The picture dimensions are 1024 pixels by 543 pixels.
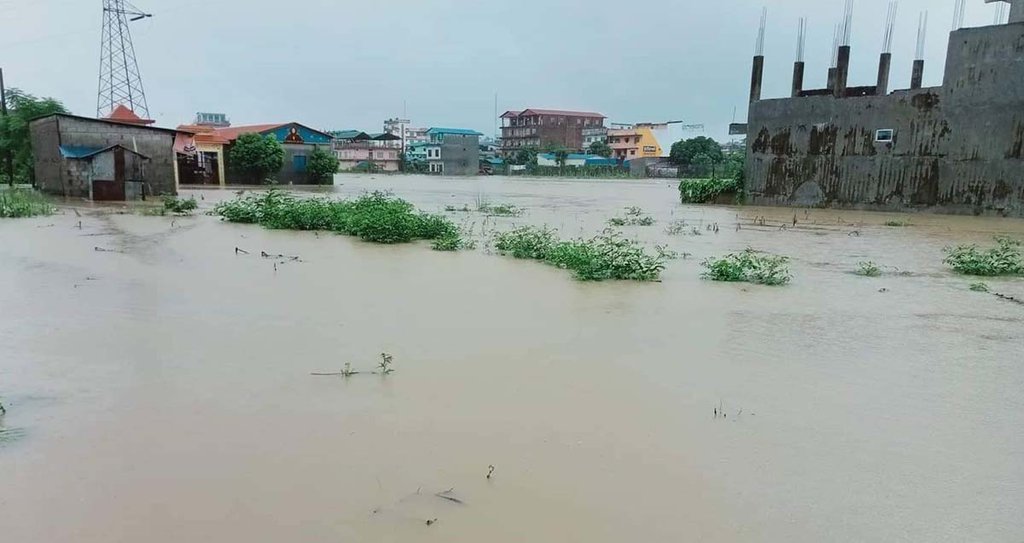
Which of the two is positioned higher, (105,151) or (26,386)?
(105,151)

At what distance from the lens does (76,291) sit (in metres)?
7.27

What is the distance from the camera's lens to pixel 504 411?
409cm

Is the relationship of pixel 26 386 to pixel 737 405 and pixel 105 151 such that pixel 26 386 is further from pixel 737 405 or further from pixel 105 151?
pixel 105 151

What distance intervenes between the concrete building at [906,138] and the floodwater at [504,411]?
36.8 feet

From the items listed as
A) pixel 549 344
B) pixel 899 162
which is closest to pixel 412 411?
pixel 549 344

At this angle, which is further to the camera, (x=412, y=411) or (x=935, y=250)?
(x=935, y=250)

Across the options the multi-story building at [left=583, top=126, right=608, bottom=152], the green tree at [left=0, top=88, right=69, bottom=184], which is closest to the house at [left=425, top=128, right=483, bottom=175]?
the multi-story building at [left=583, top=126, right=608, bottom=152]

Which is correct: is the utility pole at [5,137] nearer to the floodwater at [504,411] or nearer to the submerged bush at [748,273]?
the floodwater at [504,411]

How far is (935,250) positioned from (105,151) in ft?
72.3

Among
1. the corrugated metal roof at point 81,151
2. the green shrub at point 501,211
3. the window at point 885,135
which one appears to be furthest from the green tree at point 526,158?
the window at point 885,135

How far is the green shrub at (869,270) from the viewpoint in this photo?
911 centimetres

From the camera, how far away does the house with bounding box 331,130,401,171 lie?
7206 cm

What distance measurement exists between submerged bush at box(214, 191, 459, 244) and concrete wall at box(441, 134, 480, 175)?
5109 centimetres

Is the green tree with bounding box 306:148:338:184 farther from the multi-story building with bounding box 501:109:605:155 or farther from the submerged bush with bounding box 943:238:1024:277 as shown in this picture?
the multi-story building with bounding box 501:109:605:155
